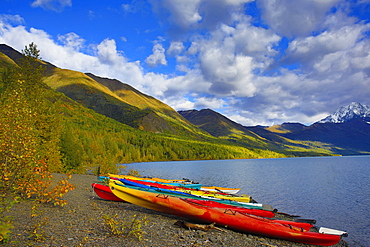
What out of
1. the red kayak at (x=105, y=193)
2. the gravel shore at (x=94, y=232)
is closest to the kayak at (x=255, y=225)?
the gravel shore at (x=94, y=232)

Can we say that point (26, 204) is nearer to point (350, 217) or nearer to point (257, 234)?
point (257, 234)

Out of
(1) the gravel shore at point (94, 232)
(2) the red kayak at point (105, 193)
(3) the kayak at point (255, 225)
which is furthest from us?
(2) the red kayak at point (105, 193)

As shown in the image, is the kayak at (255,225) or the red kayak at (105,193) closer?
the kayak at (255,225)

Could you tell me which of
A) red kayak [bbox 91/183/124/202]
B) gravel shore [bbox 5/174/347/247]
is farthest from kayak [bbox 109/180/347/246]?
red kayak [bbox 91/183/124/202]

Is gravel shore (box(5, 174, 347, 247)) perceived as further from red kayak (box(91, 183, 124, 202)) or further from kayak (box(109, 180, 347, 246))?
red kayak (box(91, 183, 124, 202))

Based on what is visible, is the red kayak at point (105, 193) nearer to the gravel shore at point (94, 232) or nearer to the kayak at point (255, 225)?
the gravel shore at point (94, 232)

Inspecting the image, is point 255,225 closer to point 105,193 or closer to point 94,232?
point 94,232

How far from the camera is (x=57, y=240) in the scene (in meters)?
9.73

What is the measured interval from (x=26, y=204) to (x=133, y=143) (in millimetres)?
148080

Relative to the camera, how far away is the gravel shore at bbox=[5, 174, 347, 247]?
32.4 ft

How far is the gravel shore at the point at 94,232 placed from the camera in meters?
9.86

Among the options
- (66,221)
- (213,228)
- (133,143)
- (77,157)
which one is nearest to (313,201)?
(213,228)

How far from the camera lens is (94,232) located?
11195mm

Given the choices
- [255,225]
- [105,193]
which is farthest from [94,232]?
[105,193]
